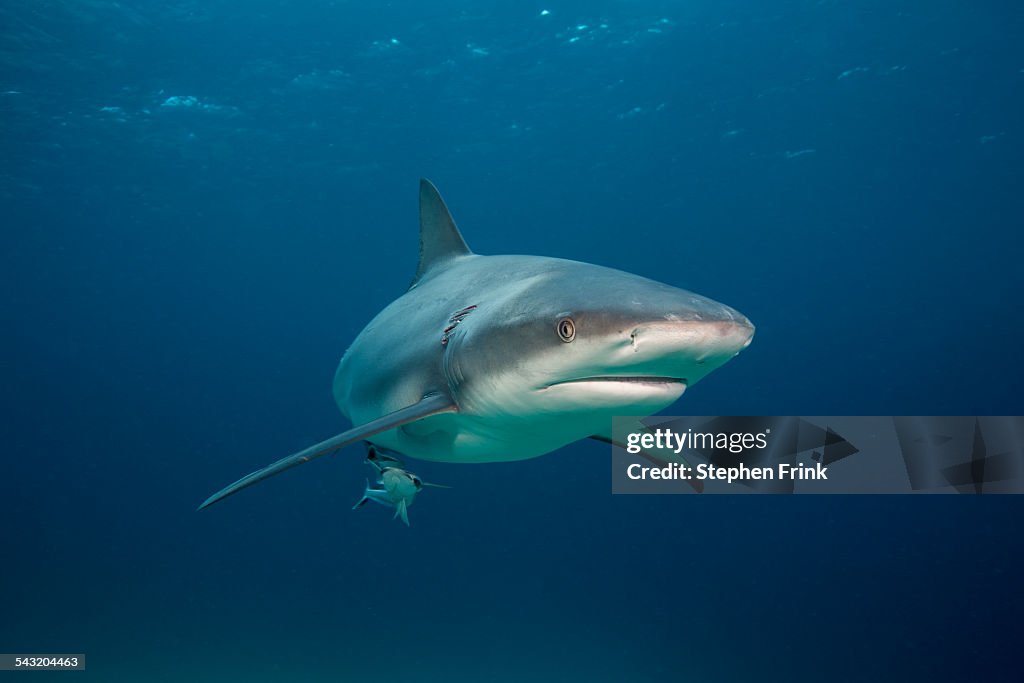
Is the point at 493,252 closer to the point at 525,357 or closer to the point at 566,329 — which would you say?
the point at 525,357

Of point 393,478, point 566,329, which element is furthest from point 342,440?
point 393,478

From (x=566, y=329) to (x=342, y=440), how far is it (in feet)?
4.61

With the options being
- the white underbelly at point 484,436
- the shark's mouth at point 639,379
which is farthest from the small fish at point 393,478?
the shark's mouth at point 639,379

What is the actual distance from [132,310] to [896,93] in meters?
48.3

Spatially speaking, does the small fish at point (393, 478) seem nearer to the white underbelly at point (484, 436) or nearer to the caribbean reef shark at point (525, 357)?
the caribbean reef shark at point (525, 357)

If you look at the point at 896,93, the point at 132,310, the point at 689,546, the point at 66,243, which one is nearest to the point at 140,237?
the point at 66,243

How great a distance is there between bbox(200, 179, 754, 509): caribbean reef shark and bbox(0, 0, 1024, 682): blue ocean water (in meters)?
5.69

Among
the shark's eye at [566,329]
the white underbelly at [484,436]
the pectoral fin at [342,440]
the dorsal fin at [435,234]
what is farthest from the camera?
the dorsal fin at [435,234]

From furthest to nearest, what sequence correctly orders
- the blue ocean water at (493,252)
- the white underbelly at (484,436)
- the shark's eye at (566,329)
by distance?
1. the blue ocean water at (493,252)
2. the white underbelly at (484,436)
3. the shark's eye at (566,329)

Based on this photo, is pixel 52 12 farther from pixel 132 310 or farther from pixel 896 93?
pixel 132 310

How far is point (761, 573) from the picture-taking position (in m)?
47.3

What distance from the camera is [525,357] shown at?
8.54 ft

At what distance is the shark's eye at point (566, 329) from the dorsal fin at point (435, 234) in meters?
3.40

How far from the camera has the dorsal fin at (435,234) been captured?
5.68 metres
